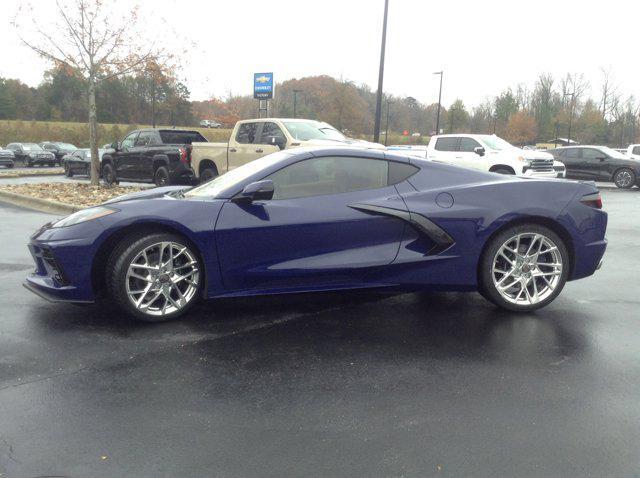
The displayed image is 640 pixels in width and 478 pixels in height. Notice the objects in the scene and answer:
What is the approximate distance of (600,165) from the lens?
74.7ft

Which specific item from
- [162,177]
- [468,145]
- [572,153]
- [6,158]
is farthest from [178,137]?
[6,158]

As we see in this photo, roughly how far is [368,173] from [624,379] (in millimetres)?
2336

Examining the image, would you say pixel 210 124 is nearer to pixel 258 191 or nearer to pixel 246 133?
pixel 246 133

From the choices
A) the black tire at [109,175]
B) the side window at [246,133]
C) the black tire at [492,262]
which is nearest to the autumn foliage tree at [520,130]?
the black tire at [109,175]

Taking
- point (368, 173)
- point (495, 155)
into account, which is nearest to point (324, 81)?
point (495, 155)

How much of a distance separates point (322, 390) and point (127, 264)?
1866mm

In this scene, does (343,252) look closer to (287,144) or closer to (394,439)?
(394,439)

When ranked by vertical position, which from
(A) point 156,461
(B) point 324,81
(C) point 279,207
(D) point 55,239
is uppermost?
(B) point 324,81

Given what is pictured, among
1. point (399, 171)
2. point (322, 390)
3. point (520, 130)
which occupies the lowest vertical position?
point (322, 390)

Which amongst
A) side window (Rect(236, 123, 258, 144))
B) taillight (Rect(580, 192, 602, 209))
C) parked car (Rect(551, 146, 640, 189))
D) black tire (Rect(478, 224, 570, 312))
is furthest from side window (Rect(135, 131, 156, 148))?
parked car (Rect(551, 146, 640, 189))

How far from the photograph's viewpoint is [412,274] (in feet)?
15.3

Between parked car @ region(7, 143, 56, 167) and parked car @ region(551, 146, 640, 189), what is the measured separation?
94.2ft

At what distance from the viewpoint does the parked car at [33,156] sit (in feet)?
118

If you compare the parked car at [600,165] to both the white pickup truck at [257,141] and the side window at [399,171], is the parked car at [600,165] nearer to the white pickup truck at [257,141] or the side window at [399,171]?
the white pickup truck at [257,141]
